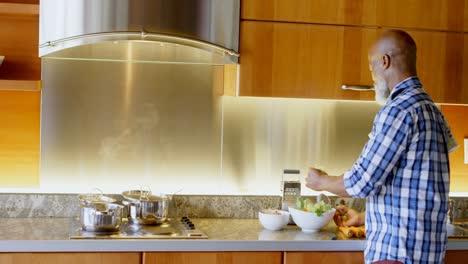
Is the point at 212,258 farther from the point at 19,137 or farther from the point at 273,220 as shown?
the point at 19,137

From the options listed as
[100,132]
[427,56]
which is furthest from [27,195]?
[427,56]

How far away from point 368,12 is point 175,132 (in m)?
1.02

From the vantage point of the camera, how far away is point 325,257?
2785mm

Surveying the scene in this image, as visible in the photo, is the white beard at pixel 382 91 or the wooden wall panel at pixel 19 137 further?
the wooden wall panel at pixel 19 137

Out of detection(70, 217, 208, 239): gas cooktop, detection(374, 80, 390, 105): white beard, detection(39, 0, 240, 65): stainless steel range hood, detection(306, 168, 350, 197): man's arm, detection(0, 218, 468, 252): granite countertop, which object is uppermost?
detection(39, 0, 240, 65): stainless steel range hood

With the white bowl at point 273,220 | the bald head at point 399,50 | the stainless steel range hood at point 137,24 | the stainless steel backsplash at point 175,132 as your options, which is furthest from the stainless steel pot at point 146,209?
the bald head at point 399,50

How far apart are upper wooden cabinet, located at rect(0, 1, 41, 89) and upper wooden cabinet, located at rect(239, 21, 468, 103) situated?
0.94 m

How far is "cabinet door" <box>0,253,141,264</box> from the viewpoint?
8.47 ft

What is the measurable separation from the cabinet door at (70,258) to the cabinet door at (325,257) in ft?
1.96

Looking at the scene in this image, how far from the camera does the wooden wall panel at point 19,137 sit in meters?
3.13

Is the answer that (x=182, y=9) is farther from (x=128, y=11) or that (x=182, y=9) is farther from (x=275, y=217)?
(x=275, y=217)

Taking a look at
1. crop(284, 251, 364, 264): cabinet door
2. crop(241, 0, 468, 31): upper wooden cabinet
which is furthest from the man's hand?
crop(241, 0, 468, 31): upper wooden cabinet

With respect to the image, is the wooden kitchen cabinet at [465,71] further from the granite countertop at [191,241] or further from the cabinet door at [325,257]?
the cabinet door at [325,257]

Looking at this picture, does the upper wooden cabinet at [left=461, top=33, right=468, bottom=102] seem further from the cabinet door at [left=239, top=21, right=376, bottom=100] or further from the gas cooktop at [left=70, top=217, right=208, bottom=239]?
the gas cooktop at [left=70, top=217, right=208, bottom=239]
